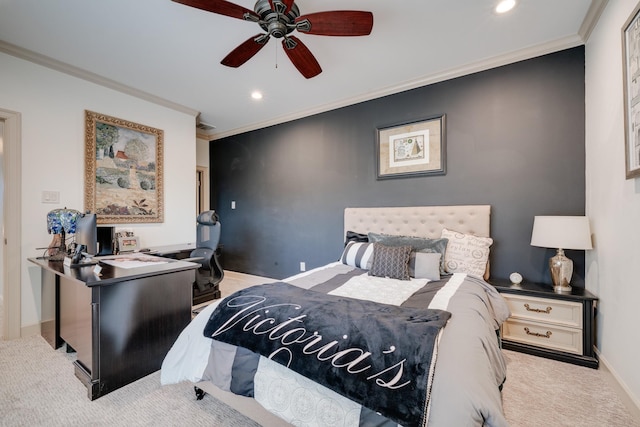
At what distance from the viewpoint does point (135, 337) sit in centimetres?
190

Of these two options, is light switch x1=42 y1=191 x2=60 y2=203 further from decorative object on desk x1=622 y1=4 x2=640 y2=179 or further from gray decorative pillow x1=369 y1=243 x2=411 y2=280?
decorative object on desk x1=622 y1=4 x2=640 y2=179

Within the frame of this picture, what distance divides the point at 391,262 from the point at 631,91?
1872 millimetres

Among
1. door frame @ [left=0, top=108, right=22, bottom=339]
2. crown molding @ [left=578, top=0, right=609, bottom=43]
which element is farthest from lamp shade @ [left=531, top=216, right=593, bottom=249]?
door frame @ [left=0, top=108, right=22, bottom=339]

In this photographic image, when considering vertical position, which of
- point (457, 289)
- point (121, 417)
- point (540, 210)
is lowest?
point (121, 417)

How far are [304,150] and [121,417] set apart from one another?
137 inches

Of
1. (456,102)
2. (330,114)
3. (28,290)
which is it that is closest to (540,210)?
(456,102)

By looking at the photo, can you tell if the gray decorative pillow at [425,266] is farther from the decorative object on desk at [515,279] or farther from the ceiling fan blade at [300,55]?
the ceiling fan blade at [300,55]

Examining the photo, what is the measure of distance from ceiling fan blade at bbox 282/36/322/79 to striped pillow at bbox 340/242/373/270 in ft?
5.64

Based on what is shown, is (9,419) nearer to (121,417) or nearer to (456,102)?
(121,417)

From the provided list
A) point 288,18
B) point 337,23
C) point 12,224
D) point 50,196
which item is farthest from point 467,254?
point 12,224

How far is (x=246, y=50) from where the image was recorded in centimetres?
210

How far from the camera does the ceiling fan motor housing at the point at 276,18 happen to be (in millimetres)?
1763

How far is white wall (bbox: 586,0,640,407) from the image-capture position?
64.4 inches

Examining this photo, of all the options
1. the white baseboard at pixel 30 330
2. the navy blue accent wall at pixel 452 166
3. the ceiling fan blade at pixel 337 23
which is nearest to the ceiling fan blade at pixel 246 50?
the ceiling fan blade at pixel 337 23
